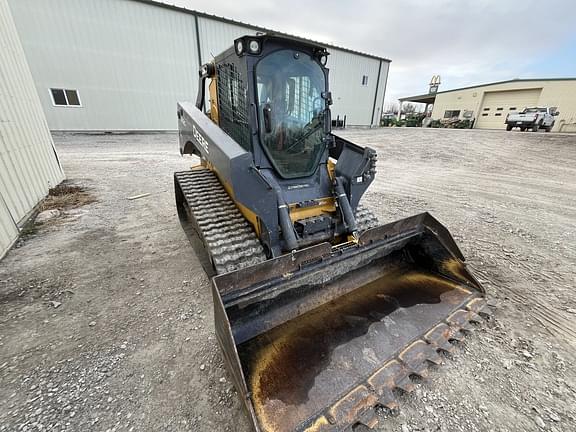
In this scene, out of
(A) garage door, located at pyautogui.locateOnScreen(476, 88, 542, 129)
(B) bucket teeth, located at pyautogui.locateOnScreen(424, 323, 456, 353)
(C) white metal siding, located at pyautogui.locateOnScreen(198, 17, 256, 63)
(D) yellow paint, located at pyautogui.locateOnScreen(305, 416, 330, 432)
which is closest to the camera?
(D) yellow paint, located at pyautogui.locateOnScreen(305, 416, 330, 432)

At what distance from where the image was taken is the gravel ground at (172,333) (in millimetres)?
1511

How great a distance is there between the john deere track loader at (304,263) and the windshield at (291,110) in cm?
1

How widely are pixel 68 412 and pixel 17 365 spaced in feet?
2.18

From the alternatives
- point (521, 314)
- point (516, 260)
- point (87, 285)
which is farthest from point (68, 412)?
point (516, 260)

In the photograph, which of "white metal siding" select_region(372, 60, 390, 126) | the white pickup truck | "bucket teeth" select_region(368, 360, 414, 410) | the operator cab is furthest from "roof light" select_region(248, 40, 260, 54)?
"white metal siding" select_region(372, 60, 390, 126)

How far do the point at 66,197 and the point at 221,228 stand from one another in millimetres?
4409

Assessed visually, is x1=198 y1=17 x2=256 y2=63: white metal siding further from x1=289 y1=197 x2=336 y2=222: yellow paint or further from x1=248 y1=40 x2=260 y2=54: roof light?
x1=289 y1=197 x2=336 y2=222: yellow paint

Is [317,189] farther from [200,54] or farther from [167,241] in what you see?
[200,54]

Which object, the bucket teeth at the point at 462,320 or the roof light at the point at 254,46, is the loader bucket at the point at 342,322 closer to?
the bucket teeth at the point at 462,320

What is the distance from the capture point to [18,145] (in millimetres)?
4094

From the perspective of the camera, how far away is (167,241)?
3.49 meters

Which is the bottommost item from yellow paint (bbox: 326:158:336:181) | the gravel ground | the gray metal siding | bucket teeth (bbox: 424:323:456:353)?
the gravel ground

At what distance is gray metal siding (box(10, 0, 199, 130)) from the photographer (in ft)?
38.5

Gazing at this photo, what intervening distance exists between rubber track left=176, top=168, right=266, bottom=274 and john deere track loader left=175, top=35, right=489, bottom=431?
1cm
